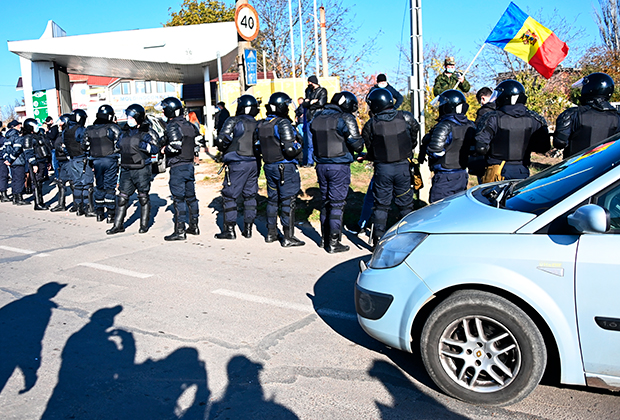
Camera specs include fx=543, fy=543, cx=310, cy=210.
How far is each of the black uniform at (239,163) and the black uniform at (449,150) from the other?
2.61m

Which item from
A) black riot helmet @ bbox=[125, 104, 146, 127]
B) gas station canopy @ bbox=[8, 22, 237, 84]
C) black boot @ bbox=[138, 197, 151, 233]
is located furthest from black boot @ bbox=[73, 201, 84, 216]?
gas station canopy @ bbox=[8, 22, 237, 84]

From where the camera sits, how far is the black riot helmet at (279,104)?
24.8 feet

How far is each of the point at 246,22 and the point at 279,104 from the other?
6453 mm

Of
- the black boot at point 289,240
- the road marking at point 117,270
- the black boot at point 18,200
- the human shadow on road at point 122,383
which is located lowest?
the human shadow on road at point 122,383

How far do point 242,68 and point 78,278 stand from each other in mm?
8642

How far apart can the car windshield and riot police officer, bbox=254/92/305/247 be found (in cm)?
409

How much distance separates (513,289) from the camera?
305cm

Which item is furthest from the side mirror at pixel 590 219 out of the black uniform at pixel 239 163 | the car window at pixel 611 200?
the black uniform at pixel 239 163

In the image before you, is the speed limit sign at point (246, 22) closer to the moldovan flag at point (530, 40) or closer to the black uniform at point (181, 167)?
the black uniform at point (181, 167)

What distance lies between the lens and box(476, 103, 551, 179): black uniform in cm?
638

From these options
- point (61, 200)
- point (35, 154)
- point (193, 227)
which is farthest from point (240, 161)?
point (35, 154)

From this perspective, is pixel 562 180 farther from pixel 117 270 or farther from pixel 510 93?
pixel 117 270

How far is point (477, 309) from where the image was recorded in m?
3.18

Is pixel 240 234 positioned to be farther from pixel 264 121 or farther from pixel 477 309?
pixel 477 309
